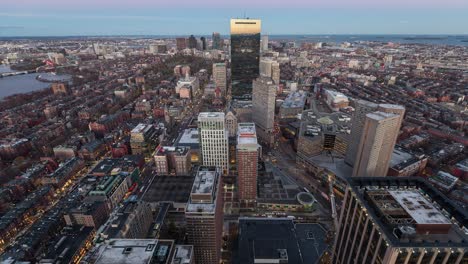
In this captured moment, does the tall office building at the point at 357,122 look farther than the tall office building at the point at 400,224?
Yes

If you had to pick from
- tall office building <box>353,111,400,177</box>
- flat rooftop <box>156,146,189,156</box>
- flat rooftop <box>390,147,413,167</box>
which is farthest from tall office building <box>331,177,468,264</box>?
flat rooftop <box>156,146,189,156</box>

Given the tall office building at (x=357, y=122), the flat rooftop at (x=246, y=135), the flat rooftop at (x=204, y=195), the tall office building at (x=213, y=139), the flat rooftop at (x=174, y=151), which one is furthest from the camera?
the flat rooftop at (x=174, y=151)

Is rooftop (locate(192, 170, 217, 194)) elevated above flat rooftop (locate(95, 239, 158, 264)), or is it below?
below

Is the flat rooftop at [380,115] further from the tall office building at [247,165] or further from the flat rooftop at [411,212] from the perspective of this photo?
the flat rooftop at [411,212]

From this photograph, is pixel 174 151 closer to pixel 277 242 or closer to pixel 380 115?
pixel 277 242

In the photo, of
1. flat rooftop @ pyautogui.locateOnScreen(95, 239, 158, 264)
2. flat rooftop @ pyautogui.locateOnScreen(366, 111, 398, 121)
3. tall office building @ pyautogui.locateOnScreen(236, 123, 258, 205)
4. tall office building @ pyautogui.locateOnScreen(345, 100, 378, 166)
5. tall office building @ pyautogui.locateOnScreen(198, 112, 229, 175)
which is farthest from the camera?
tall office building @ pyautogui.locateOnScreen(198, 112, 229, 175)

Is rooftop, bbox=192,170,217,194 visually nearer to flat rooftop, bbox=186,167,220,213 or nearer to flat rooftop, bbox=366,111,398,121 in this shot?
flat rooftop, bbox=186,167,220,213

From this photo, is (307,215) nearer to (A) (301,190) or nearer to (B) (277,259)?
(A) (301,190)

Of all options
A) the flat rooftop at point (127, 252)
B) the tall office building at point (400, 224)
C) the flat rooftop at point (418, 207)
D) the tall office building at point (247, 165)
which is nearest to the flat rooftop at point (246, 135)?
the tall office building at point (247, 165)
